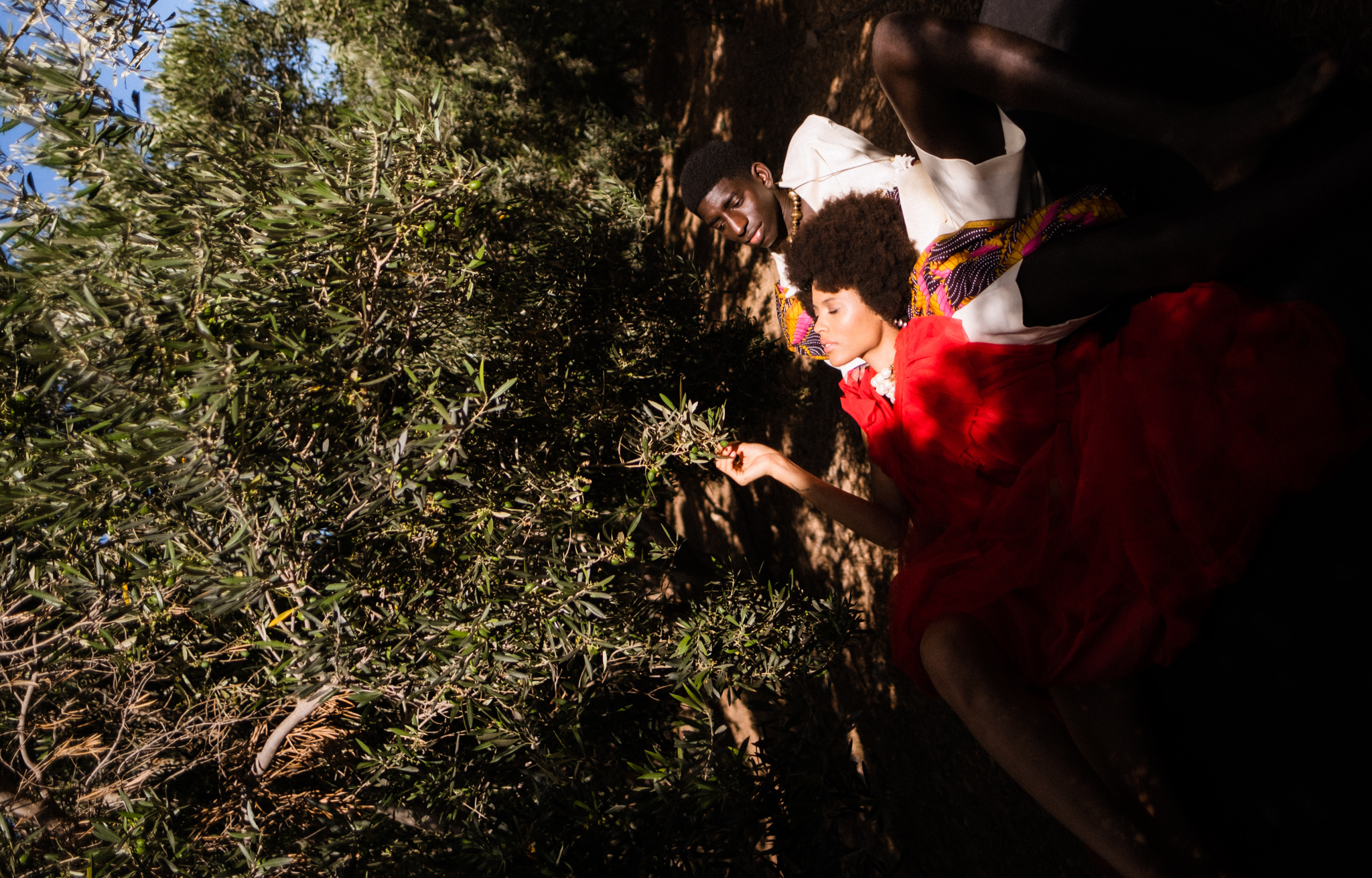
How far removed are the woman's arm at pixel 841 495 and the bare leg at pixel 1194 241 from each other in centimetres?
106

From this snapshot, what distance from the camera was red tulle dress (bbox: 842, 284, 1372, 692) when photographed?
1.96 meters

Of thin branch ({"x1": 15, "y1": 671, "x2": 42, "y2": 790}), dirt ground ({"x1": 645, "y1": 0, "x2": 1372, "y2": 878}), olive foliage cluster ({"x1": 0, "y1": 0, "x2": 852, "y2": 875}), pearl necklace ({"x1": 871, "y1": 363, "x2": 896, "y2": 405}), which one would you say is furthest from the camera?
Result: pearl necklace ({"x1": 871, "y1": 363, "x2": 896, "y2": 405})

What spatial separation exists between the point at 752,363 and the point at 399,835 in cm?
281

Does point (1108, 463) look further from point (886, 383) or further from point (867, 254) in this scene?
point (867, 254)

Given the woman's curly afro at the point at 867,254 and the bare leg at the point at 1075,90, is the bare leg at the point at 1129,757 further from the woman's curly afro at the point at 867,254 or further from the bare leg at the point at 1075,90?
the bare leg at the point at 1075,90

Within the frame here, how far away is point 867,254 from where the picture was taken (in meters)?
2.78

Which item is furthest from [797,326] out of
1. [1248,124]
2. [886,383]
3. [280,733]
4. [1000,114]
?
[280,733]

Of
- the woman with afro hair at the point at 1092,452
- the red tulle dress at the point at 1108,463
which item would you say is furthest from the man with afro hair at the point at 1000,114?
the red tulle dress at the point at 1108,463

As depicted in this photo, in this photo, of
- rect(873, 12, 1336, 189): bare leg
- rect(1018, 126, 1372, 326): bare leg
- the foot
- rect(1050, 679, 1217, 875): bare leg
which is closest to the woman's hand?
rect(1018, 126, 1372, 326): bare leg

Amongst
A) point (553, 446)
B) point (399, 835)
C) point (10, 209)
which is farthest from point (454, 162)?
point (399, 835)

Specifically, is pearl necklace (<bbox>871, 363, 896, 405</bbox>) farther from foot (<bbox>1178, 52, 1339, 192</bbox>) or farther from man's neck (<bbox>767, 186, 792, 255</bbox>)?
man's neck (<bbox>767, 186, 792, 255</bbox>)

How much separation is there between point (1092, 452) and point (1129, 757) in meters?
1.01

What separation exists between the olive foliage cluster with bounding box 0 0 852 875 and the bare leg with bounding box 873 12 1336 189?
1523mm

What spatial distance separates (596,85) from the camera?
666 centimetres
